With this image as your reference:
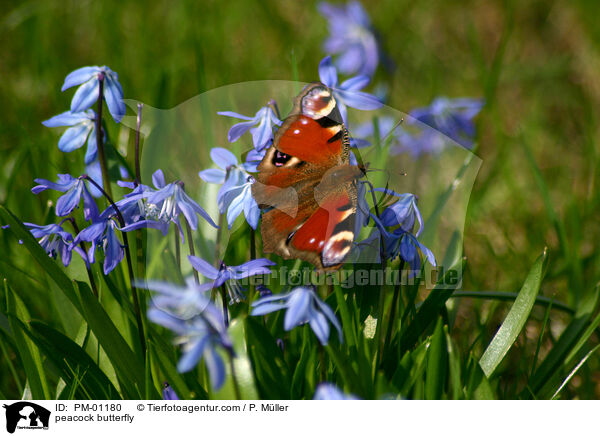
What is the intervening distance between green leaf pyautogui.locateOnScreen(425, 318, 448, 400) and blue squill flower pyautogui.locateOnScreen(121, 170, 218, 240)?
0.55 metres

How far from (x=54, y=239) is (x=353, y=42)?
1.68m

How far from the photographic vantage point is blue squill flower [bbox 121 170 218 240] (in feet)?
4.21

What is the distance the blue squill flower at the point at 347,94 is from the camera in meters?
1.47

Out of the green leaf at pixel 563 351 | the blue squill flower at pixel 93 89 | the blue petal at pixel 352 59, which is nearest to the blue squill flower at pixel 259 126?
the blue squill flower at pixel 93 89

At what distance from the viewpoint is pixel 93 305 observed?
1.36m

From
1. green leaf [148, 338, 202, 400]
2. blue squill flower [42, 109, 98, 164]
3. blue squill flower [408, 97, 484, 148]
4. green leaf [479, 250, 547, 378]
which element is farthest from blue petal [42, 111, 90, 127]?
green leaf [479, 250, 547, 378]

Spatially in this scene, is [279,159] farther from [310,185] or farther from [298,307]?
[298,307]

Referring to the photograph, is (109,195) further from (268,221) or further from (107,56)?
(107,56)

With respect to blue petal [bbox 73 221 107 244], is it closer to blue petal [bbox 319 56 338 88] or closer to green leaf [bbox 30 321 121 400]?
green leaf [bbox 30 321 121 400]

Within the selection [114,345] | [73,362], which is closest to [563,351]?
[114,345]

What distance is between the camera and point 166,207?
1308 millimetres

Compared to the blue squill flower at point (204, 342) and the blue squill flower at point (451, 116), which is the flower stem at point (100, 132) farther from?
the blue squill flower at point (451, 116)
